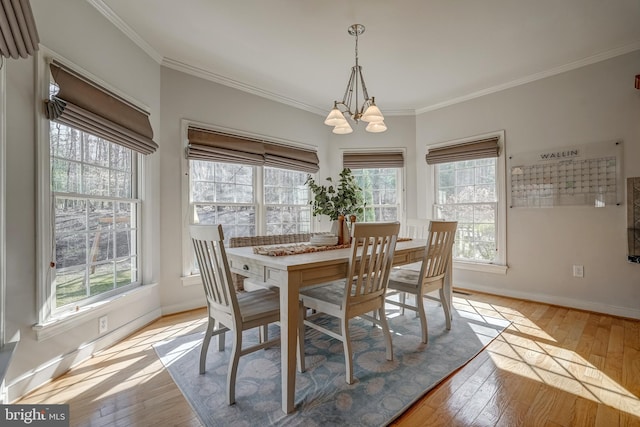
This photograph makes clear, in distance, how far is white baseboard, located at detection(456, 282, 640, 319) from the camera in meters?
2.88

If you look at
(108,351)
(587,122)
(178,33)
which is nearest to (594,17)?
(587,122)

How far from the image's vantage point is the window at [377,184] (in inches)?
179

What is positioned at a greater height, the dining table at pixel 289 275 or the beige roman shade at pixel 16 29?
the beige roman shade at pixel 16 29

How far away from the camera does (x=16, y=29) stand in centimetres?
129

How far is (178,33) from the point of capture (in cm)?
261

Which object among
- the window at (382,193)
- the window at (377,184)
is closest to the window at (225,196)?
the window at (377,184)

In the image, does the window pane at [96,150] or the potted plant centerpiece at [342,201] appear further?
the potted plant centerpiece at [342,201]

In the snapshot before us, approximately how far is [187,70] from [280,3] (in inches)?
56.8

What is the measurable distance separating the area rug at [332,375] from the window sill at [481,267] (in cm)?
117

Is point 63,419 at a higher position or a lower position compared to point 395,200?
lower

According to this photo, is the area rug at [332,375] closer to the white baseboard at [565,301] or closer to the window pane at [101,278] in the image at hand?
the window pane at [101,278]

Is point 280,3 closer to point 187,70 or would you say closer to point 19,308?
point 187,70

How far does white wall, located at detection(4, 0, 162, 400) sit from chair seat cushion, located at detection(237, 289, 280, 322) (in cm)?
120

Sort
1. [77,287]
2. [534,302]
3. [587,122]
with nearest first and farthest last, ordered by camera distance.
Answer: [77,287] < [587,122] < [534,302]
